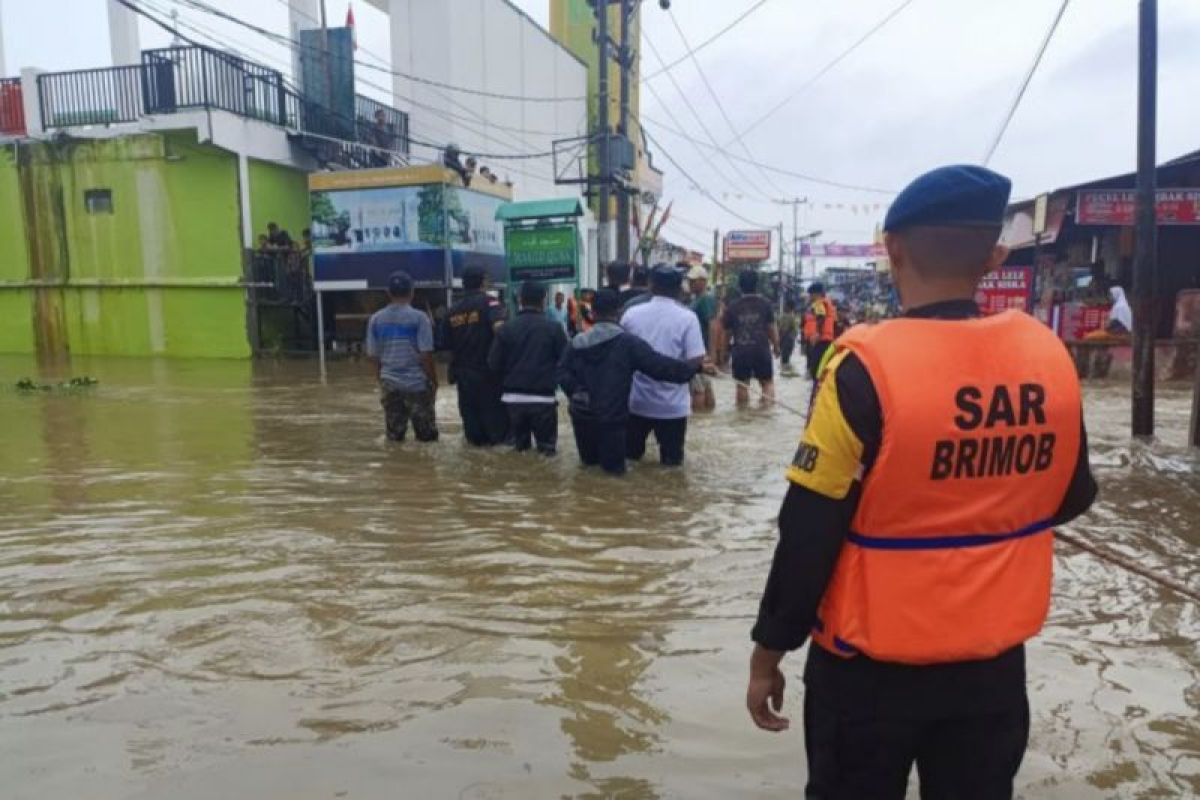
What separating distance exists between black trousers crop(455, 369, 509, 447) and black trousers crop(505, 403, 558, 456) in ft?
1.24

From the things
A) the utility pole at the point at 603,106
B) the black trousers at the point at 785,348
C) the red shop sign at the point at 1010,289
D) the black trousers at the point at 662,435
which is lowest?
the black trousers at the point at 785,348

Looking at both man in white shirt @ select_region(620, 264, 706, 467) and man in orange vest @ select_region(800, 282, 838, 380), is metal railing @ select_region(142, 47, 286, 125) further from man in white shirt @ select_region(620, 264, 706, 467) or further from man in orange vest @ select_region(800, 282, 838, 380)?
man in white shirt @ select_region(620, 264, 706, 467)

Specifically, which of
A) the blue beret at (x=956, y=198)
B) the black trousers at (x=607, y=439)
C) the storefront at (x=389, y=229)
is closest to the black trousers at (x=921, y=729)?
the blue beret at (x=956, y=198)

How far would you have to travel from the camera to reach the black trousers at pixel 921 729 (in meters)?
1.74

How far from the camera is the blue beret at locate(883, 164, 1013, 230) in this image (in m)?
1.76

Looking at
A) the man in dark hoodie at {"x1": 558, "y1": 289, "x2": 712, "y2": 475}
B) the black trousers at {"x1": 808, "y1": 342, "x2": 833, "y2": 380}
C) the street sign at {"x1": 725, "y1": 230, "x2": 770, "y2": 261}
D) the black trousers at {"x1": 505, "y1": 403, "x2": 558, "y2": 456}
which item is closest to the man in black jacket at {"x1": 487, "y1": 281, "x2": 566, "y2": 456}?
the black trousers at {"x1": 505, "y1": 403, "x2": 558, "y2": 456}

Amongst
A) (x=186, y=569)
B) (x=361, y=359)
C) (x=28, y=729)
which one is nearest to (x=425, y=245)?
(x=361, y=359)

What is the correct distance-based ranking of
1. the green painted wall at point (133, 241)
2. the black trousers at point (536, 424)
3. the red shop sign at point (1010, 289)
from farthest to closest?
the green painted wall at point (133, 241) < the red shop sign at point (1010, 289) < the black trousers at point (536, 424)

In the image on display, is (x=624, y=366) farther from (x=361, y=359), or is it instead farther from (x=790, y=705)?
(x=361, y=359)

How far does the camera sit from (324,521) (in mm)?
5527

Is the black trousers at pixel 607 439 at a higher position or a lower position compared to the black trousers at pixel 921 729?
lower

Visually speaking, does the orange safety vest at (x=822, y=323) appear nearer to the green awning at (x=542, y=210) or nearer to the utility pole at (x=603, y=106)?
the green awning at (x=542, y=210)

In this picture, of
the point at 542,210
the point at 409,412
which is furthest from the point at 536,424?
the point at 542,210

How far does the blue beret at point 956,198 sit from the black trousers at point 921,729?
852 millimetres
